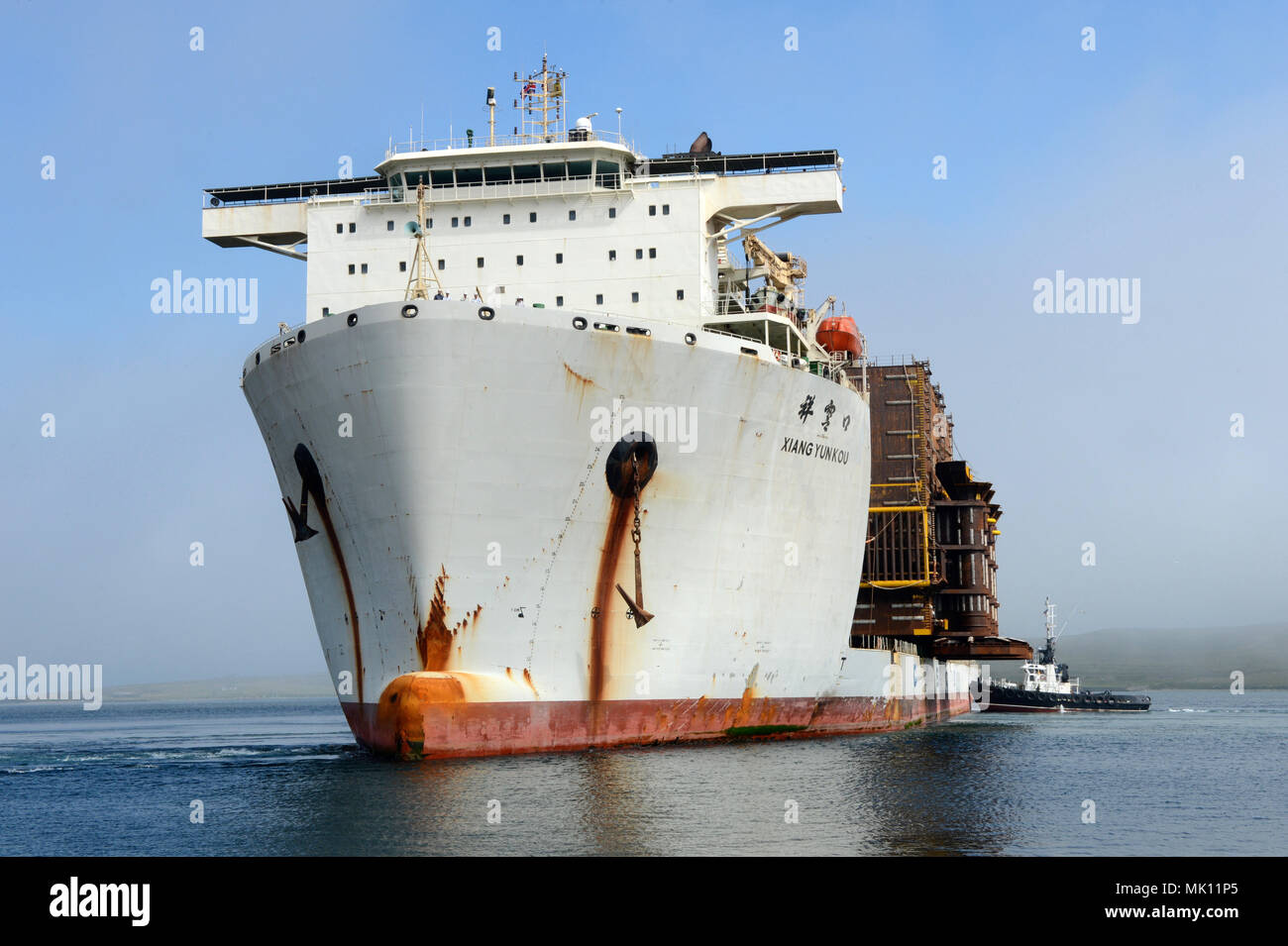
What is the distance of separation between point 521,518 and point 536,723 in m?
3.52

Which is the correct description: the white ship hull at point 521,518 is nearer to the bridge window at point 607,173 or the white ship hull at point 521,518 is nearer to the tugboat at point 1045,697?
the bridge window at point 607,173

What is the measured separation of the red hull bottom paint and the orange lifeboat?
1187 centimetres

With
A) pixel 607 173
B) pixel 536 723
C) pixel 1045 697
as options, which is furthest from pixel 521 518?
pixel 1045 697

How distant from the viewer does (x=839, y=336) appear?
3488 centimetres

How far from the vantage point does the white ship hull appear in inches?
808

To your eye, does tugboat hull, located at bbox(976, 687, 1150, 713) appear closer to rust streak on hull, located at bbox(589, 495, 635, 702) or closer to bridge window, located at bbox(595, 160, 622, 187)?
bridge window, located at bbox(595, 160, 622, 187)

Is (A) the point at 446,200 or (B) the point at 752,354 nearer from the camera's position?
(B) the point at 752,354

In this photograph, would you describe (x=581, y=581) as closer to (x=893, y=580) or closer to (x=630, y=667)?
(x=630, y=667)

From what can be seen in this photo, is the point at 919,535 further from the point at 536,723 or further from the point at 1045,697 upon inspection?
the point at 1045,697

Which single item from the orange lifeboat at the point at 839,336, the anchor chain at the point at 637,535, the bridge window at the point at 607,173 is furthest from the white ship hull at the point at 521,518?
the orange lifeboat at the point at 839,336

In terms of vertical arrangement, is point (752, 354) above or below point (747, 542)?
above
